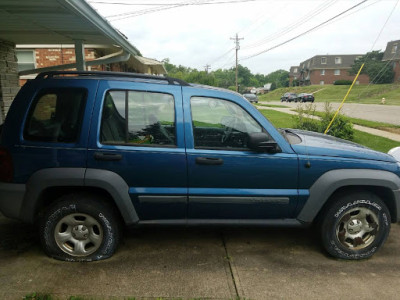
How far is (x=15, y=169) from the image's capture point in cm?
300

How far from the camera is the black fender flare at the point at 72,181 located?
2949 millimetres

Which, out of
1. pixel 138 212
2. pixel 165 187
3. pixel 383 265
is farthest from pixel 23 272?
pixel 383 265

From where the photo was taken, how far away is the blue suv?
9.84 feet

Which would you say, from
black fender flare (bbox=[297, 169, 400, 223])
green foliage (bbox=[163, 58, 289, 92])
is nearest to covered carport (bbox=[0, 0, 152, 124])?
black fender flare (bbox=[297, 169, 400, 223])

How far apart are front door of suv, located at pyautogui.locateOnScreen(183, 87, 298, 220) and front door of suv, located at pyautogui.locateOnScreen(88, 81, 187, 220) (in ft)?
0.39

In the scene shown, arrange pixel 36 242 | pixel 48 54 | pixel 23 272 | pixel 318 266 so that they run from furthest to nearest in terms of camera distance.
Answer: pixel 48 54 < pixel 36 242 < pixel 318 266 < pixel 23 272

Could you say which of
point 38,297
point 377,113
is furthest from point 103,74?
point 377,113

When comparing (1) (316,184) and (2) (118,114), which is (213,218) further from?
(2) (118,114)

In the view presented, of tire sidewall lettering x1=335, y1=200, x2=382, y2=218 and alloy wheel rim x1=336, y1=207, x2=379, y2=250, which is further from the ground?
tire sidewall lettering x1=335, y1=200, x2=382, y2=218

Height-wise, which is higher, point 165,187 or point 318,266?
point 165,187

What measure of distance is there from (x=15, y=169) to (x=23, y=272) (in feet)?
3.20

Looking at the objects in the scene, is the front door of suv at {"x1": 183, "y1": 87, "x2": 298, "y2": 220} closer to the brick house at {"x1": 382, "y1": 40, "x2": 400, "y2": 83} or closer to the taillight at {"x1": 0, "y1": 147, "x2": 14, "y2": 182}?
the taillight at {"x1": 0, "y1": 147, "x2": 14, "y2": 182}

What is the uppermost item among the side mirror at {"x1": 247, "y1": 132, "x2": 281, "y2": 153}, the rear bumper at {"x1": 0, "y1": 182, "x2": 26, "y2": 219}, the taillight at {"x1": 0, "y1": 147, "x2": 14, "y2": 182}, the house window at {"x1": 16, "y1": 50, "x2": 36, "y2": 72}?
the house window at {"x1": 16, "y1": 50, "x2": 36, "y2": 72}

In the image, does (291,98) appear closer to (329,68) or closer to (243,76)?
(329,68)
